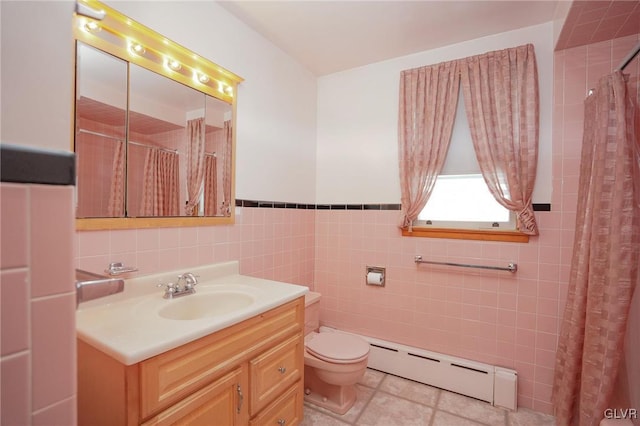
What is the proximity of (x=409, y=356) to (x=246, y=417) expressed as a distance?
147 cm

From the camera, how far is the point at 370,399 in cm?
212

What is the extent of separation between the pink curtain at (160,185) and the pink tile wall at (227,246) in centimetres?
11

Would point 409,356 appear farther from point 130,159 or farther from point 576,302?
point 130,159

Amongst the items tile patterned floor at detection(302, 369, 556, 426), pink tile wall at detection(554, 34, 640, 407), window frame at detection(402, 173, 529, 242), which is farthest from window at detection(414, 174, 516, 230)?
tile patterned floor at detection(302, 369, 556, 426)

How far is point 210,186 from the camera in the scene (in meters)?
1.86

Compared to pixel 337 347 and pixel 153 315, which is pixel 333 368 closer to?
pixel 337 347

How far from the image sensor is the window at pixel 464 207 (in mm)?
2201

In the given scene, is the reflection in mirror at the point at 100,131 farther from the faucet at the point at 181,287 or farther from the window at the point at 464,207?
the window at the point at 464,207

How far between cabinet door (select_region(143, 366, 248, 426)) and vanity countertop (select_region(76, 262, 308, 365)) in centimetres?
23

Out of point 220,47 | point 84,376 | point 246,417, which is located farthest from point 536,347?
point 220,47

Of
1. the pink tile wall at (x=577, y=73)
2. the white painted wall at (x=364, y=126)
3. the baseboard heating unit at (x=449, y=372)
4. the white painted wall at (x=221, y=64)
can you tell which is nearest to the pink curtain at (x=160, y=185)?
the white painted wall at (x=221, y=64)

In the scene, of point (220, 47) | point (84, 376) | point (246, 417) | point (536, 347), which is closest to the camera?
point (84, 376)

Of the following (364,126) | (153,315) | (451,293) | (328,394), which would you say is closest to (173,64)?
(153,315)

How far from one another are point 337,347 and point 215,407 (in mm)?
984
